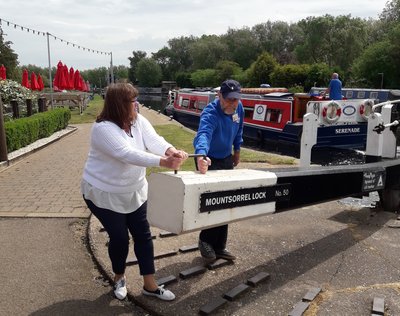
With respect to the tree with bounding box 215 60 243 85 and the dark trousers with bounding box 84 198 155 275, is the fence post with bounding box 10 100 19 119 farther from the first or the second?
the tree with bounding box 215 60 243 85

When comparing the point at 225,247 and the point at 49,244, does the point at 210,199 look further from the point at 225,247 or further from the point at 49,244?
the point at 49,244

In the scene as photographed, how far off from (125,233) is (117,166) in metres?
0.51

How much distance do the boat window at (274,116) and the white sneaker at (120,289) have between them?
A: 1346 centimetres

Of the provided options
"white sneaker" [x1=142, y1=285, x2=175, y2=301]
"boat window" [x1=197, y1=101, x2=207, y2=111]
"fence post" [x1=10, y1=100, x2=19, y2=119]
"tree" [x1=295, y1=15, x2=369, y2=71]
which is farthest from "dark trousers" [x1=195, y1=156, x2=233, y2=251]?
Result: "tree" [x1=295, y1=15, x2=369, y2=71]

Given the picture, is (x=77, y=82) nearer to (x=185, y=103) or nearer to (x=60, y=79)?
(x=60, y=79)

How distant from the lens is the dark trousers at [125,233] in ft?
10.5

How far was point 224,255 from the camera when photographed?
407 centimetres

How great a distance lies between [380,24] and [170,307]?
6393 centimetres

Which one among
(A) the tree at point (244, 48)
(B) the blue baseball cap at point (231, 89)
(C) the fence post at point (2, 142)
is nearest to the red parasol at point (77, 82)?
(C) the fence post at point (2, 142)

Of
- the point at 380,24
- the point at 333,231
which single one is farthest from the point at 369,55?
the point at 333,231

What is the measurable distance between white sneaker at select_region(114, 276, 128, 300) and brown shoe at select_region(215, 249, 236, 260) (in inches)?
37.9

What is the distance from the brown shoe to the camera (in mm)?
4047

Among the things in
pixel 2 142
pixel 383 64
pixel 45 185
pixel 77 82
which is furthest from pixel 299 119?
pixel 383 64

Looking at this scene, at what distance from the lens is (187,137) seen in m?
15.0
